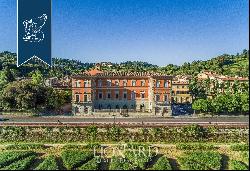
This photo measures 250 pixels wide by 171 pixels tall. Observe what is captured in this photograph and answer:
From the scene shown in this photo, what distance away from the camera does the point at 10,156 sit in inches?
983

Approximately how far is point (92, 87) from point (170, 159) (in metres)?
18.6

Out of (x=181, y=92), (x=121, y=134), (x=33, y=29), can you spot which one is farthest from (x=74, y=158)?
(x=181, y=92)

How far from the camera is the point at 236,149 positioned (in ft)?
89.1

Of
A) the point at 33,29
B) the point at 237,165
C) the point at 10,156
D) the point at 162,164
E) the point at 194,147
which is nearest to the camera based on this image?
the point at 33,29

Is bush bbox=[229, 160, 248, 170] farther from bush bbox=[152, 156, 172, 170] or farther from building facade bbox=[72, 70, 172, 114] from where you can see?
building facade bbox=[72, 70, 172, 114]

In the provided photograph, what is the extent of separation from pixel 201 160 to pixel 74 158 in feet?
25.7

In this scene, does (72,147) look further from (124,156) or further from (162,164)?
(162,164)

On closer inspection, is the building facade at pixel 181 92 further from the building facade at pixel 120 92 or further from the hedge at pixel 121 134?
the hedge at pixel 121 134

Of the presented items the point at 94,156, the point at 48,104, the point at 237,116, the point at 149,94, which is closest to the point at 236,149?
the point at 94,156

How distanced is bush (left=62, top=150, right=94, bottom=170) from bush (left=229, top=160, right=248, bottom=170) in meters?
8.64

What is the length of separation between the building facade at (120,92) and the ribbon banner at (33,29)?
1964 centimetres

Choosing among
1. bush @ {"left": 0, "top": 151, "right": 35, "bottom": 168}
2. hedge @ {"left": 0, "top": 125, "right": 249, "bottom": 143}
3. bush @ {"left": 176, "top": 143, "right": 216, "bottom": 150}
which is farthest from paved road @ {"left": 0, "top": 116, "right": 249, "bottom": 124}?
bush @ {"left": 0, "top": 151, "right": 35, "bottom": 168}

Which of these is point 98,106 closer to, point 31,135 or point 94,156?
point 31,135

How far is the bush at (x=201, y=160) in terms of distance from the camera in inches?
902
